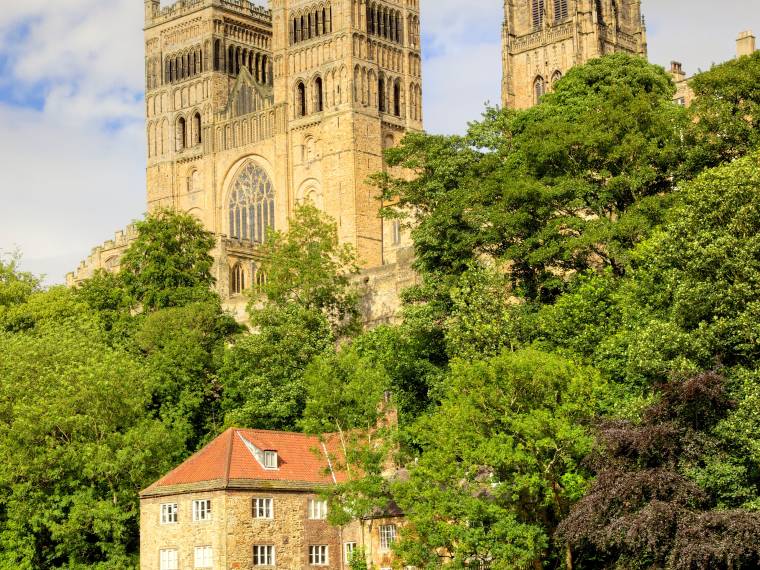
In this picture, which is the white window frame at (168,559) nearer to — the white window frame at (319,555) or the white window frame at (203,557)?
the white window frame at (203,557)

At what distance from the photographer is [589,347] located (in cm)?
4888

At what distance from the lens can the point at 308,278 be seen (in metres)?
65.8

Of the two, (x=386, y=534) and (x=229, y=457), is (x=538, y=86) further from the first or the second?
(x=386, y=534)

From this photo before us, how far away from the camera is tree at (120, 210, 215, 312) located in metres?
72.4

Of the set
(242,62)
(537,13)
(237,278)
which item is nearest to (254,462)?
(237,278)

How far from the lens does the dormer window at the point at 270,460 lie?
51.9m

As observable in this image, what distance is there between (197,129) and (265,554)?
211ft

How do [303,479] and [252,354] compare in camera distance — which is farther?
[252,354]

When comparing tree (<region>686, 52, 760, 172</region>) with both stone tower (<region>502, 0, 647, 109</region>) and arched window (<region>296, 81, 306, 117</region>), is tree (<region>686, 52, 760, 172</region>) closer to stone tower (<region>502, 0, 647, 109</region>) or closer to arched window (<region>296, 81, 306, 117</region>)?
stone tower (<region>502, 0, 647, 109</region>)

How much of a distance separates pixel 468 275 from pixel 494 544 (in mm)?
12625

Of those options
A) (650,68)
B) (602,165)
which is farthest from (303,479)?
(650,68)

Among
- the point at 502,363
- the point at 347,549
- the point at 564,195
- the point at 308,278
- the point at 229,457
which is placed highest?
the point at 564,195

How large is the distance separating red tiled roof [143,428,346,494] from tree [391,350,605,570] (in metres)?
5.28

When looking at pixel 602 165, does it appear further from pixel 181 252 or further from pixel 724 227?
pixel 181 252
